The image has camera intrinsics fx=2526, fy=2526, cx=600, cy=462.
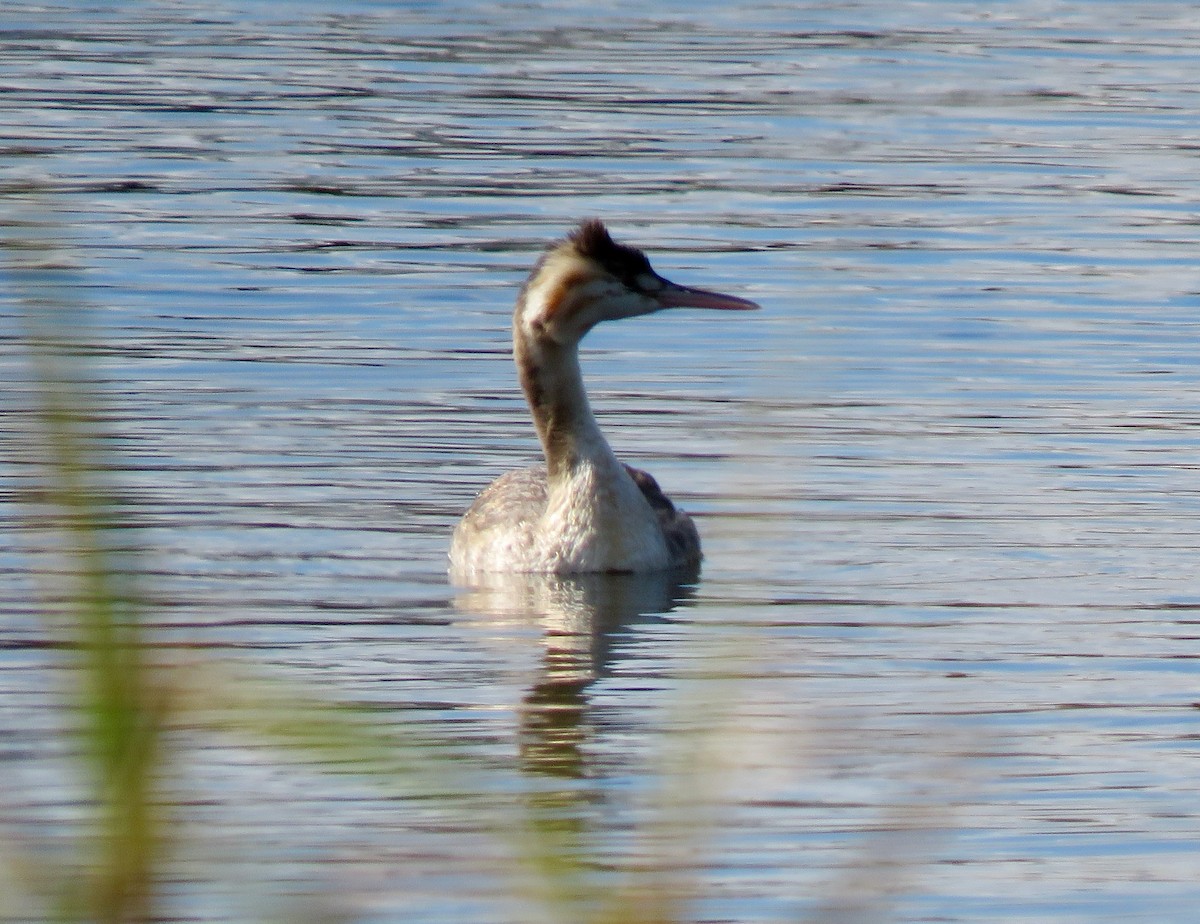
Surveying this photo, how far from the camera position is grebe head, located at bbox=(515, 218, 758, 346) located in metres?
10.0

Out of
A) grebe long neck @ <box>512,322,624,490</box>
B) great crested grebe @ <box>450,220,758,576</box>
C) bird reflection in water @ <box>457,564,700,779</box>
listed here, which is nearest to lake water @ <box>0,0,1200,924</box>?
bird reflection in water @ <box>457,564,700,779</box>

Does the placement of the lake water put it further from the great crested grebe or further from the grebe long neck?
the grebe long neck

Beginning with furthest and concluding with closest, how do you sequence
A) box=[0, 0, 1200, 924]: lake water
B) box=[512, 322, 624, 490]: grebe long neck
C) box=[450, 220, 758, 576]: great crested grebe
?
box=[512, 322, 624, 490]: grebe long neck → box=[450, 220, 758, 576]: great crested grebe → box=[0, 0, 1200, 924]: lake water

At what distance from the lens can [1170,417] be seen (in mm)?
12469

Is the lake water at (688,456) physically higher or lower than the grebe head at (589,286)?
lower

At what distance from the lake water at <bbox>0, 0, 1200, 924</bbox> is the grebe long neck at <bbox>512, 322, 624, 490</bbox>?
581 millimetres

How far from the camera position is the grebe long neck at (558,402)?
10266 millimetres

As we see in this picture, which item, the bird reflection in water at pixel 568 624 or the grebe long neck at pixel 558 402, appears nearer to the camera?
the bird reflection in water at pixel 568 624

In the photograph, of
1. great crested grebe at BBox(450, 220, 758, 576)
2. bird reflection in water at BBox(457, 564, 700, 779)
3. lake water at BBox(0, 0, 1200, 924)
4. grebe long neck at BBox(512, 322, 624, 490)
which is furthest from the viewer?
grebe long neck at BBox(512, 322, 624, 490)

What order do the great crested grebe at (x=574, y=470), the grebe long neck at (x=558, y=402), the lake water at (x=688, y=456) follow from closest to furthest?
the lake water at (x=688, y=456), the great crested grebe at (x=574, y=470), the grebe long neck at (x=558, y=402)

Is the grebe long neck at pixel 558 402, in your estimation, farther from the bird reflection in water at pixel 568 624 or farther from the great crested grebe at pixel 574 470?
the bird reflection in water at pixel 568 624

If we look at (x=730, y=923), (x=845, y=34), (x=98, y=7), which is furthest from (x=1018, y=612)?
(x=98, y=7)

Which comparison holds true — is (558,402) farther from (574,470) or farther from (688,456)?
(688,456)

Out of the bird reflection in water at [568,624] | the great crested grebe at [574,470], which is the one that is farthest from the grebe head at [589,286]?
the bird reflection in water at [568,624]
